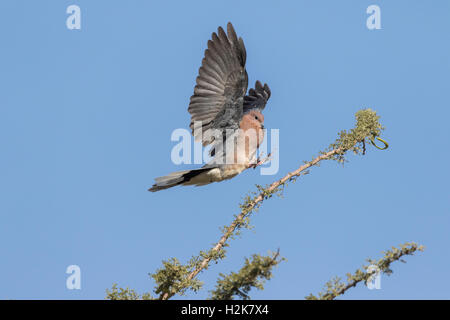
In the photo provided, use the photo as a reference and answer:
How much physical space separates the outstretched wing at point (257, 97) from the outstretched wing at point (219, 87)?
641 millimetres

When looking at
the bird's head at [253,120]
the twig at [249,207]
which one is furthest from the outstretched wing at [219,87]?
the twig at [249,207]

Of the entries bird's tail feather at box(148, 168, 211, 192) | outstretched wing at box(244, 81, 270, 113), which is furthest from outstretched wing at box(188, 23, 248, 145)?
bird's tail feather at box(148, 168, 211, 192)

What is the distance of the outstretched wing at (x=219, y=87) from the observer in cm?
667

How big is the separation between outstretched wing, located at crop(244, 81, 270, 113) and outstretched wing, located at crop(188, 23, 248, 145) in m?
0.64

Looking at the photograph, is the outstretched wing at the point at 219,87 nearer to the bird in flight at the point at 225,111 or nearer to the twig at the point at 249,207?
the bird in flight at the point at 225,111

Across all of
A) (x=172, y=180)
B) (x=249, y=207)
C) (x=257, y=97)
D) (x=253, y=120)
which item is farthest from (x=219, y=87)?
(x=249, y=207)

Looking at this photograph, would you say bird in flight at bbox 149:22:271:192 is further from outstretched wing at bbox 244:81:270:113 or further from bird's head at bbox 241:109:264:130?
outstretched wing at bbox 244:81:270:113

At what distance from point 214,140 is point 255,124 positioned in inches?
20.5

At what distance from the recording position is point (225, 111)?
6773 mm
